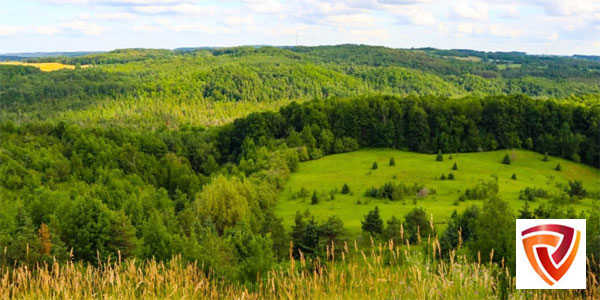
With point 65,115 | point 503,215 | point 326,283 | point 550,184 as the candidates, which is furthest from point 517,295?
point 65,115

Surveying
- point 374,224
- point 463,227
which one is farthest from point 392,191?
point 463,227

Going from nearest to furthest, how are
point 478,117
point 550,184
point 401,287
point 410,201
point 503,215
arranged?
1. point 401,287
2. point 503,215
3. point 410,201
4. point 550,184
5. point 478,117

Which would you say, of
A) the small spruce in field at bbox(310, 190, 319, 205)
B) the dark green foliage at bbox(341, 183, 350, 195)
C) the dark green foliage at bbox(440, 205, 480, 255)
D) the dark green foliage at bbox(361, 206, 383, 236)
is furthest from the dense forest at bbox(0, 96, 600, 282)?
the dark green foliage at bbox(440, 205, 480, 255)

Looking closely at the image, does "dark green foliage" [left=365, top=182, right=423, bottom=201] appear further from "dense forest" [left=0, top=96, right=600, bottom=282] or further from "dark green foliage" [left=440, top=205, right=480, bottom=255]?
"dark green foliage" [left=440, top=205, right=480, bottom=255]

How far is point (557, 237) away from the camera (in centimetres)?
680

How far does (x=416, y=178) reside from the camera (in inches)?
2566

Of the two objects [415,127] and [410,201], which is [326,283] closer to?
[410,201]

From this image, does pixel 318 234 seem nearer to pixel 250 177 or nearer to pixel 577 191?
pixel 250 177

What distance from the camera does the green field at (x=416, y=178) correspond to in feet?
172

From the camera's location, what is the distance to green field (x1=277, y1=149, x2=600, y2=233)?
2069 inches

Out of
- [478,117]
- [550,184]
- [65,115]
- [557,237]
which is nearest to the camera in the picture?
[557,237]

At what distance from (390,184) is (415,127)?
2978cm

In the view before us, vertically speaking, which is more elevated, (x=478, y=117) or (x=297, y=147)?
(x=478, y=117)

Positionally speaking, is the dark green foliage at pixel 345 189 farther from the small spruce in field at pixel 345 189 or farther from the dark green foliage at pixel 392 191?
the dark green foliage at pixel 392 191
